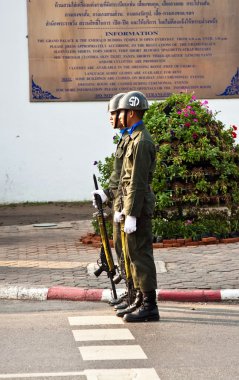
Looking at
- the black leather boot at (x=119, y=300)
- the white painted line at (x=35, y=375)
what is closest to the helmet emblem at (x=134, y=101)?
the black leather boot at (x=119, y=300)

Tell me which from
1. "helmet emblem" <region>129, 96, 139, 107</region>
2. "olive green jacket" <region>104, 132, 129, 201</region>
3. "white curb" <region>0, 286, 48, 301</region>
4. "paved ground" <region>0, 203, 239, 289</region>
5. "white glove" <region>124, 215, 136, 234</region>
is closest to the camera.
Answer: "white glove" <region>124, 215, 136, 234</region>

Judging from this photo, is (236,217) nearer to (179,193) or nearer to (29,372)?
(179,193)

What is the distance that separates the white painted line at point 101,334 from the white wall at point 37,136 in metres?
9.43

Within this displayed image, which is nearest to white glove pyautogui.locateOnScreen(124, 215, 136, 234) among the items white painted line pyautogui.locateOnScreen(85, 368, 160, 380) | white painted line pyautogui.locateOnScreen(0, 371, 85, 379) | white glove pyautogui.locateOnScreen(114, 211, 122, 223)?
white glove pyautogui.locateOnScreen(114, 211, 122, 223)

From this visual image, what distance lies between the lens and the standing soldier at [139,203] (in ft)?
26.5

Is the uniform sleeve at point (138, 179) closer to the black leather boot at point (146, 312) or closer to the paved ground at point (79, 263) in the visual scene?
the black leather boot at point (146, 312)

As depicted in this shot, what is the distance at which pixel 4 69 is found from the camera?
17000 mm

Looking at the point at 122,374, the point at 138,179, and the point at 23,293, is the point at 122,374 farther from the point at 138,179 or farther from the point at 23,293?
the point at 23,293

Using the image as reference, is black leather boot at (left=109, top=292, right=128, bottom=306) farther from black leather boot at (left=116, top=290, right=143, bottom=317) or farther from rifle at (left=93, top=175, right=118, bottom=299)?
black leather boot at (left=116, top=290, right=143, bottom=317)

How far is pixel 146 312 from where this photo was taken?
8.17 m

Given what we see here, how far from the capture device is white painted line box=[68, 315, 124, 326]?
8102mm

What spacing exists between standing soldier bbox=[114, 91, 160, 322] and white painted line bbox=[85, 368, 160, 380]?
1.64 m

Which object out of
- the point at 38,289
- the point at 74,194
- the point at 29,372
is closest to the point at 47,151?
the point at 74,194

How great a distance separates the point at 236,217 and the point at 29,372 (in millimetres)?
6279
